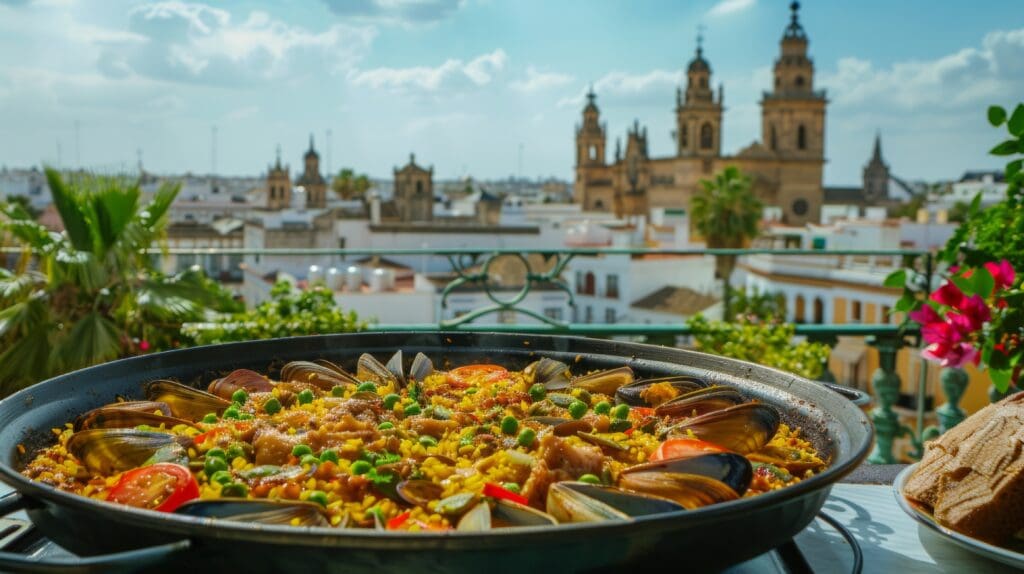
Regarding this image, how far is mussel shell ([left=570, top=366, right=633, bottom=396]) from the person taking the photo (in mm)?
1897

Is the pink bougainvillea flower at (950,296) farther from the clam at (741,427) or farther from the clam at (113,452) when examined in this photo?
the clam at (113,452)

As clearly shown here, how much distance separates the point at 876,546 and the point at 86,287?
349 centimetres

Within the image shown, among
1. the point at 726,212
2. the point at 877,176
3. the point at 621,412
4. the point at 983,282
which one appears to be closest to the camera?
the point at 621,412

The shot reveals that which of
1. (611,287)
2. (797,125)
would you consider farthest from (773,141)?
(611,287)

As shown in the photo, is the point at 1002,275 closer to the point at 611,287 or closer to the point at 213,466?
the point at 213,466


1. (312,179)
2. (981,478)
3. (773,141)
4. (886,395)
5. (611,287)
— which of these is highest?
(773,141)

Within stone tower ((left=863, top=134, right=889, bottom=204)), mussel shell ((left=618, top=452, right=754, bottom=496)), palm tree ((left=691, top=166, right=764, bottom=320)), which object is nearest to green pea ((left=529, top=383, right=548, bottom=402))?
mussel shell ((left=618, top=452, right=754, bottom=496))

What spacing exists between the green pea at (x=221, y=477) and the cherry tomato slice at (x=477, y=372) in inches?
27.6

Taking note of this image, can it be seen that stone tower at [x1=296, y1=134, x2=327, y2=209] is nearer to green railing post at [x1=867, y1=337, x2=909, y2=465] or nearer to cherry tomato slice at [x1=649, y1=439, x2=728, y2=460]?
green railing post at [x1=867, y1=337, x2=909, y2=465]

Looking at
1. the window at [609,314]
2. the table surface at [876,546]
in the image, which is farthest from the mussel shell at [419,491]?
the window at [609,314]

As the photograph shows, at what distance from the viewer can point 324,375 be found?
192 centimetres

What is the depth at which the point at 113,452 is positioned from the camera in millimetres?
1396

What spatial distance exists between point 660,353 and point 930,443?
519mm

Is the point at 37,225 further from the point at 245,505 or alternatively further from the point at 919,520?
the point at 919,520
